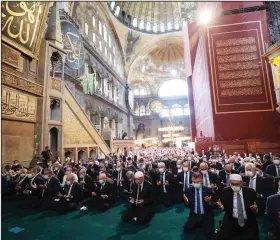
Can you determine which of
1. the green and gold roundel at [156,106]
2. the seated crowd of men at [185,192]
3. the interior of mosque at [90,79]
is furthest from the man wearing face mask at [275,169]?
the green and gold roundel at [156,106]

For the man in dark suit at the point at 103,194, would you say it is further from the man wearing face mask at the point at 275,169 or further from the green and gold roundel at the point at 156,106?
the green and gold roundel at the point at 156,106

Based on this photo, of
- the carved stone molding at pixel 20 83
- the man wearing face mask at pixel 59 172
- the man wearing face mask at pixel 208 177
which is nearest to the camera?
the man wearing face mask at pixel 208 177

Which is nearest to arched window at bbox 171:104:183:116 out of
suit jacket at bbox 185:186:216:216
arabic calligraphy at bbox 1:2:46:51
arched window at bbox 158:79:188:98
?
arched window at bbox 158:79:188:98

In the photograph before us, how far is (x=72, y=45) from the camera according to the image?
11.9m

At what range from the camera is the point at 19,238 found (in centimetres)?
307

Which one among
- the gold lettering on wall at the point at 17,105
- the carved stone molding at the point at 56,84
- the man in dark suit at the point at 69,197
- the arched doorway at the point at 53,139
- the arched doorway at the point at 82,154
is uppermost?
the carved stone molding at the point at 56,84

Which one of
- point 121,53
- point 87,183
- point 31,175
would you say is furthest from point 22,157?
point 121,53

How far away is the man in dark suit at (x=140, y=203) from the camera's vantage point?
11.5 feet

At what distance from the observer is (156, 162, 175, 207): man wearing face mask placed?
179 inches

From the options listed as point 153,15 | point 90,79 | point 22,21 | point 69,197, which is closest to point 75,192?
point 69,197

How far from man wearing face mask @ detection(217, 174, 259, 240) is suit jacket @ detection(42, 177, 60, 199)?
3639mm

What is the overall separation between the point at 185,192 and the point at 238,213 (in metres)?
0.86

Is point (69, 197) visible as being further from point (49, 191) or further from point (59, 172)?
point (59, 172)

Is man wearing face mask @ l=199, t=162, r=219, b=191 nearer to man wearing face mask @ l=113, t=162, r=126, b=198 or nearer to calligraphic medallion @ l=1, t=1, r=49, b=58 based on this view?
man wearing face mask @ l=113, t=162, r=126, b=198
